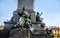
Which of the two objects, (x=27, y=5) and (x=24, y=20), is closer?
(x=24, y=20)

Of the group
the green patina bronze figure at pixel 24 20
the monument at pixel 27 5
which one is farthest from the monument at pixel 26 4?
the green patina bronze figure at pixel 24 20

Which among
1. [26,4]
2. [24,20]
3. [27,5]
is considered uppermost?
[26,4]

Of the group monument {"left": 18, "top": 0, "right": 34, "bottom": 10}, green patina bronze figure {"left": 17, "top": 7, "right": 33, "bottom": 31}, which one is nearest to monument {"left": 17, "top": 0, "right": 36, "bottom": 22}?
monument {"left": 18, "top": 0, "right": 34, "bottom": 10}

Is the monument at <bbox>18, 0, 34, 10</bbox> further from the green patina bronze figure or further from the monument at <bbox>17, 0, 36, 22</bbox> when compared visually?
the green patina bronze figure

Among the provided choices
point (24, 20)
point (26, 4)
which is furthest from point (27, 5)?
point (24, 20)

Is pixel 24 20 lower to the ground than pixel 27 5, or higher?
lower

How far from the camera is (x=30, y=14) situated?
28344 millimetres

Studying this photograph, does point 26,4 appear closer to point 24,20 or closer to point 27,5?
point 27,5

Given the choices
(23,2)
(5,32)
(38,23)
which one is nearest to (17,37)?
(5,32)

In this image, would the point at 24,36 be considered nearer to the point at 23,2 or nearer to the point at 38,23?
the point at 38,23

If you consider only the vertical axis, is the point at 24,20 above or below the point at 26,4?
below

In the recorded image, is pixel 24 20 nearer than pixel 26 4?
Yes

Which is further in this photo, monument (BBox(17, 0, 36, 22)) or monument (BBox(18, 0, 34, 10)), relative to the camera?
monument (BBox(18, 0, 34, 10))

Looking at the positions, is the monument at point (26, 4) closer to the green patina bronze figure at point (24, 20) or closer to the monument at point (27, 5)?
the monument at point (27, 5)
